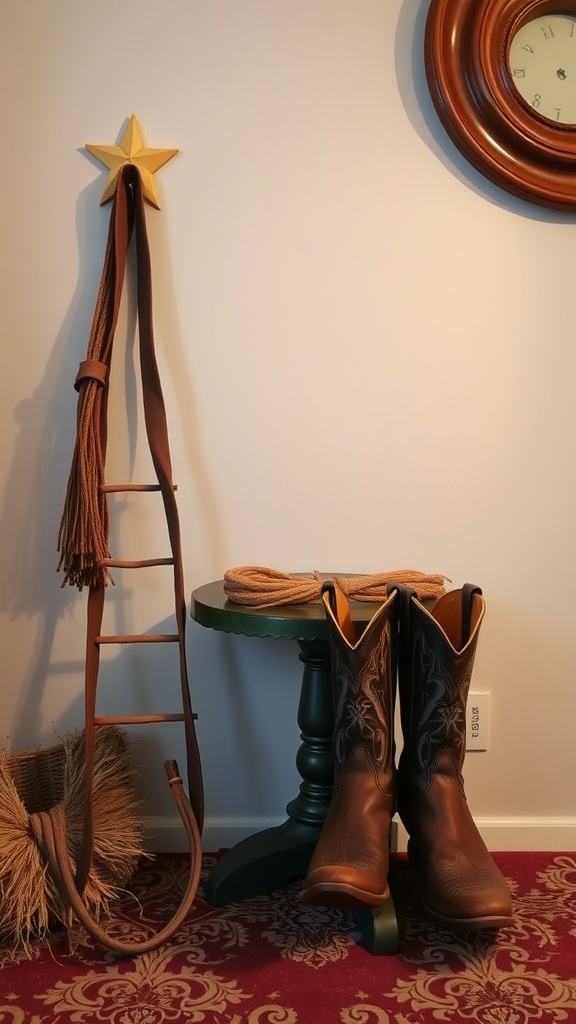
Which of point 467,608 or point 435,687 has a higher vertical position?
point 467,608

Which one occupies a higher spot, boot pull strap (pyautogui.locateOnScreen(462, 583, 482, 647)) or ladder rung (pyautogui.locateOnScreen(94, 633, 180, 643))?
boot pull strap (pyautogui.locateOnScreen(462, 583, 482, 647))

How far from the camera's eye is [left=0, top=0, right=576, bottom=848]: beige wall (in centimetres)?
134

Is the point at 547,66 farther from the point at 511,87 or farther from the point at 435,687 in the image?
the point at 435,687

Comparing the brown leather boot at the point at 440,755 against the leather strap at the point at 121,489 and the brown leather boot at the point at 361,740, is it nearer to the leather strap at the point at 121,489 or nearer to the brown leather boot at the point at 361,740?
the brown leather boot at the point at 361,740

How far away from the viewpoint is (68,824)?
3.66 feet

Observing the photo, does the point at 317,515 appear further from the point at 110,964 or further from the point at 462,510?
the point at 110,964

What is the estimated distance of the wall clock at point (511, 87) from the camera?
1303 millimetres

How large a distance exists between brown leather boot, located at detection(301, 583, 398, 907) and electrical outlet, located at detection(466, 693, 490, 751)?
35cm

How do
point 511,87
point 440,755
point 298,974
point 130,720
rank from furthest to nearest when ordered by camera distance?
point 511,87
point 130,720
point 440,755
point 298,974

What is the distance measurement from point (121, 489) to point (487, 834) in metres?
0.91

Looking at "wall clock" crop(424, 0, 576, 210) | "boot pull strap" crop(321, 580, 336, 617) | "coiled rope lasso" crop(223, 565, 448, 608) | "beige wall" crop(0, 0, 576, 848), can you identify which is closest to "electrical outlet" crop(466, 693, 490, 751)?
"beige wall" crop(0, 0, 576, 848)

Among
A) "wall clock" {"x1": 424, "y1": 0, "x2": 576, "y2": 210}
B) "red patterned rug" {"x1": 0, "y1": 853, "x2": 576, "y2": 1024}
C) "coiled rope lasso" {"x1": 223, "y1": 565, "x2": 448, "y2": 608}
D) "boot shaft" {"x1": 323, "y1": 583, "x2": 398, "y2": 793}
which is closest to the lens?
"red patterned rug" {"x1": 0, "y1": 853, "x2": 576, "y2": 1024}

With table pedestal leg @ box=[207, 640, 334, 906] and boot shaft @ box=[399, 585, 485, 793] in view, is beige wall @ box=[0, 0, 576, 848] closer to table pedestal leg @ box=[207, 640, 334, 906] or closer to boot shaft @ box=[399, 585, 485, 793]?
table pedestal leg @ box=[207, 640, 334, 906]

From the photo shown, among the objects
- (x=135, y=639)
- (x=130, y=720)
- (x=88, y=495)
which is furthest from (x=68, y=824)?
(x=88, y=495)
